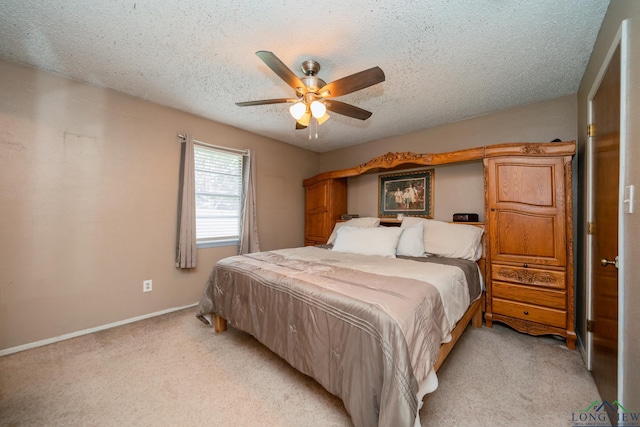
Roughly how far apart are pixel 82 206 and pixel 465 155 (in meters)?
4.00

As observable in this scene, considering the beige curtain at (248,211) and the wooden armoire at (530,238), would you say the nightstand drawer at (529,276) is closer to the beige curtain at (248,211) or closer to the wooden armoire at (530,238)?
the wooden armoire at (530,238)

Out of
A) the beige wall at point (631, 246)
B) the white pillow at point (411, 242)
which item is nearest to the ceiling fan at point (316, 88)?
the beige wall at point (631, 246)

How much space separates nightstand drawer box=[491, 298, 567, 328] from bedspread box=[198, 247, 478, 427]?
722mm

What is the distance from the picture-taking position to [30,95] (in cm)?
206

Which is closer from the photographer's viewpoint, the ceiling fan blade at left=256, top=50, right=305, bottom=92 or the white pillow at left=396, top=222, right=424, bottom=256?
the ceiling fan blade at left=256, top=50, right=305, bottom=92

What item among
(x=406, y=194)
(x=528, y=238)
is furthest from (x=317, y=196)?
(x=528, y=238)

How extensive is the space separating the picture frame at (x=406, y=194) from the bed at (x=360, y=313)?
36.4 inches

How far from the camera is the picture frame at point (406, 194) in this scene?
133 inches

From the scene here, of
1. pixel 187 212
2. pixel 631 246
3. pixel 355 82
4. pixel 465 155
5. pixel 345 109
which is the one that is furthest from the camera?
pixel 187 212

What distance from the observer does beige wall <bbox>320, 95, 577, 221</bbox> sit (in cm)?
252

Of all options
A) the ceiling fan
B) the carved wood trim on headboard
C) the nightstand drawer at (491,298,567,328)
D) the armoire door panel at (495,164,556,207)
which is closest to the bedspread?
the nightstand drawer at (491,298,567,328)

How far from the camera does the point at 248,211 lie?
11.3ft

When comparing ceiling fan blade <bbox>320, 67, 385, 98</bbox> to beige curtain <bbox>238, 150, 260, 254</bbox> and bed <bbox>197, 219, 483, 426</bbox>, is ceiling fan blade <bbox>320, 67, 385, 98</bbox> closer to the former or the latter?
bed <bbox>197, 219, 483, 426</bbox>

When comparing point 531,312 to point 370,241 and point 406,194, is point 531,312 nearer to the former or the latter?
point 370,241
